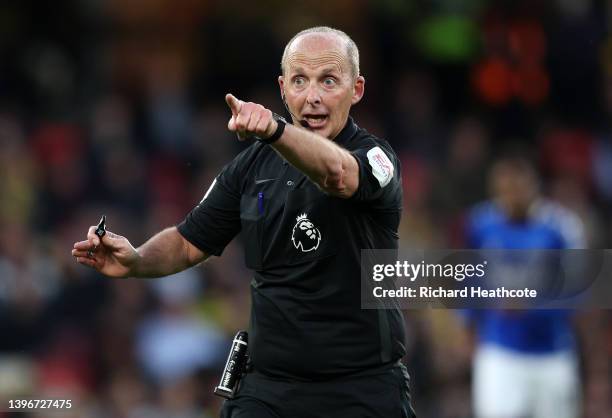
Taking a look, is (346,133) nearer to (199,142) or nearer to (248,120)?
(248,120)

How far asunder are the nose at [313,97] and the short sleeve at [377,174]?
24 cm

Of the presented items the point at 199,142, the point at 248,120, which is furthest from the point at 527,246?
the point at 248,120

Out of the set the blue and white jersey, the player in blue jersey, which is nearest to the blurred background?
the player in blue jersey

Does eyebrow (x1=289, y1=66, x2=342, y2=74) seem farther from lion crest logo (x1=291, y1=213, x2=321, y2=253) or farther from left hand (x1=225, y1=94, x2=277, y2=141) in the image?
left hand (x1=225, y1=94, x2=277, y2=141)

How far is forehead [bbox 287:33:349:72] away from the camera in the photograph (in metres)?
5.02

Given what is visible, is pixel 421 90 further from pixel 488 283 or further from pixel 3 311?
pixel 488 283

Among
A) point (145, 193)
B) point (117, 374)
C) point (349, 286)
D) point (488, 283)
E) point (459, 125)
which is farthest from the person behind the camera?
point (459, 125)

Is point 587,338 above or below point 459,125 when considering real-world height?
below

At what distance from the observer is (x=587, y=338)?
10.8 meters

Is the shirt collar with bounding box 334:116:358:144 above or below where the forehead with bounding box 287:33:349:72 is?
below

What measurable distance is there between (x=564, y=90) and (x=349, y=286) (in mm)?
8647

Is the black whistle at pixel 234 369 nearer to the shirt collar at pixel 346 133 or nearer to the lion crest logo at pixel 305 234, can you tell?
the lion crest logo at pixel 305 234

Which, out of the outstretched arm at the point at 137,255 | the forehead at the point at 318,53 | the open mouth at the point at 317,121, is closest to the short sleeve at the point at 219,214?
the outstretched arm at the point at 137,255

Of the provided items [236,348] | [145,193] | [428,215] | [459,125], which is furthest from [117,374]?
[236,348]
